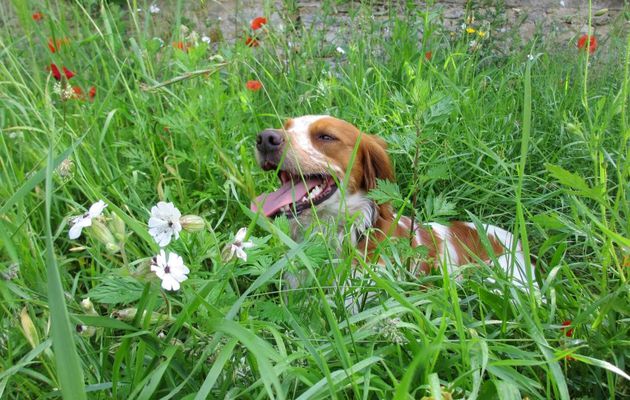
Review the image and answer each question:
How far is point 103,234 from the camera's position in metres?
1.11

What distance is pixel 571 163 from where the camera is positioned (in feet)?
8.80

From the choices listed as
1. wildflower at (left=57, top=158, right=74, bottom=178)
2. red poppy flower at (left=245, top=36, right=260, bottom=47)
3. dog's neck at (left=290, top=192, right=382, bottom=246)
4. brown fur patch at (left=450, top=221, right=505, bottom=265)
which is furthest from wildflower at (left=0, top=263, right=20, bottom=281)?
red poppy flower at (left=245, top=36, right=260, bottom=47)

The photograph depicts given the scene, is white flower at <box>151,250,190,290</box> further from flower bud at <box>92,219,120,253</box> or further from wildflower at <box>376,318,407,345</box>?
wildflower at <box>376,318,407,345</box>

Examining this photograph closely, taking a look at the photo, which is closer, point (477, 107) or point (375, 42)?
point (477, 107)

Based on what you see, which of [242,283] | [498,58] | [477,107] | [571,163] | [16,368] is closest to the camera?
[16,368]

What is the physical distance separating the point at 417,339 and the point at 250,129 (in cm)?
183

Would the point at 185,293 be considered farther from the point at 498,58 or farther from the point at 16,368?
the point at 498,58

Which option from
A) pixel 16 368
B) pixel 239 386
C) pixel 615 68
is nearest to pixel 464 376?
pixel 239 386

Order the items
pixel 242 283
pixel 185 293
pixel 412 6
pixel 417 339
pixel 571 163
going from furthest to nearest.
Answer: pixel 412 6
pixel 571 163
pixel 242 283
pixel 417 339
pixel 185 293

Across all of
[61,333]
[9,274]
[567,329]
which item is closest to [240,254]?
[61,333]

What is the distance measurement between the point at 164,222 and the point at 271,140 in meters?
1.35

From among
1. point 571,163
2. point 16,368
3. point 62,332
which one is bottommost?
point 571,163

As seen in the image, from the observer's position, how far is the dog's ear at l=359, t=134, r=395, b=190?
2570 mm

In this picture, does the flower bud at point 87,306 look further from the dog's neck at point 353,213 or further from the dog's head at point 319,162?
the dog's neck at point 353,213
